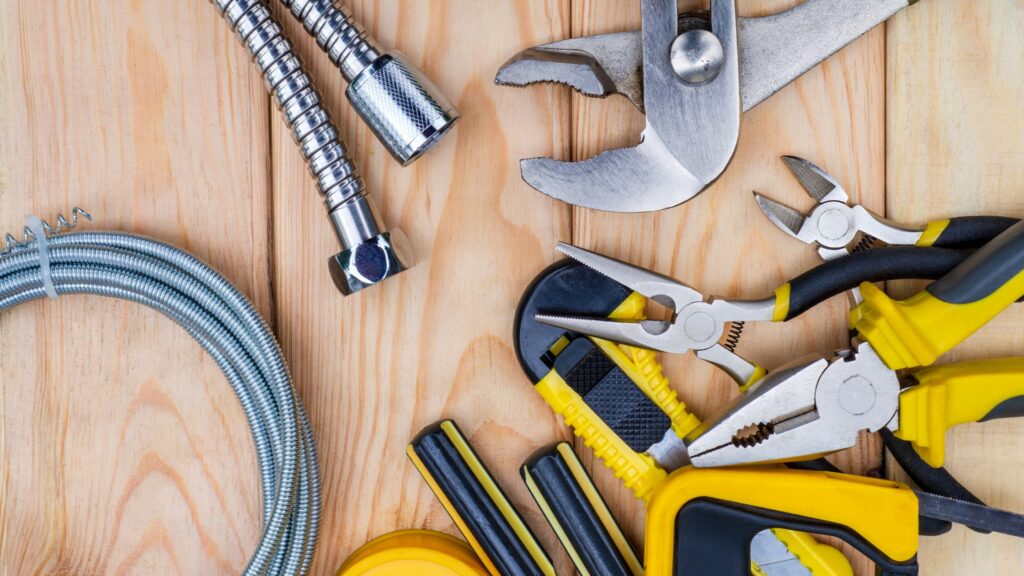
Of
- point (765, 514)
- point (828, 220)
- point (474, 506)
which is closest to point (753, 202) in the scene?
point (828, 220)

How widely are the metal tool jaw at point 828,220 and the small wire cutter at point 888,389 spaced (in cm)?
6

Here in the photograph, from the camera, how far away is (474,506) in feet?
2.43

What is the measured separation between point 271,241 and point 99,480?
0.30m

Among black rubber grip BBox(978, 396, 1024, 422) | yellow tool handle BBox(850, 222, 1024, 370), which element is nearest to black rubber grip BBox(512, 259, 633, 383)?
yellow tool handle BBox(850, 222, 1024, 370)

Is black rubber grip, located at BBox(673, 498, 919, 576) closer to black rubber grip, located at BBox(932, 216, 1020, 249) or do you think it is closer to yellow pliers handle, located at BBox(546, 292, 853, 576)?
yellow pliers handle, located at BBox(546, 292, 853, 576)

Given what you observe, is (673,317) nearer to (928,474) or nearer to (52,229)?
(928,474)

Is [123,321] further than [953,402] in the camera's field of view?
Yes

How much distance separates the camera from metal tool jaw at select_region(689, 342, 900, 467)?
2.26 ft

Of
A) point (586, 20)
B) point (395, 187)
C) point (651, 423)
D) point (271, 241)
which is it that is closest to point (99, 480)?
point (271, 241)

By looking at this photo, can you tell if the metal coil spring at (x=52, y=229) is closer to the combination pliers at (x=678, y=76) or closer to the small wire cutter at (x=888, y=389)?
the combination pliers at (x=678, y=76)

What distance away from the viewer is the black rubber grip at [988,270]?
659 mm

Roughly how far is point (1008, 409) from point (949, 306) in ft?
0.36

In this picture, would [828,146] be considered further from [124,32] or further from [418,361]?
[124,32]

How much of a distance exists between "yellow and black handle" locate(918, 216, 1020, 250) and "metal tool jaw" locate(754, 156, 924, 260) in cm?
1
